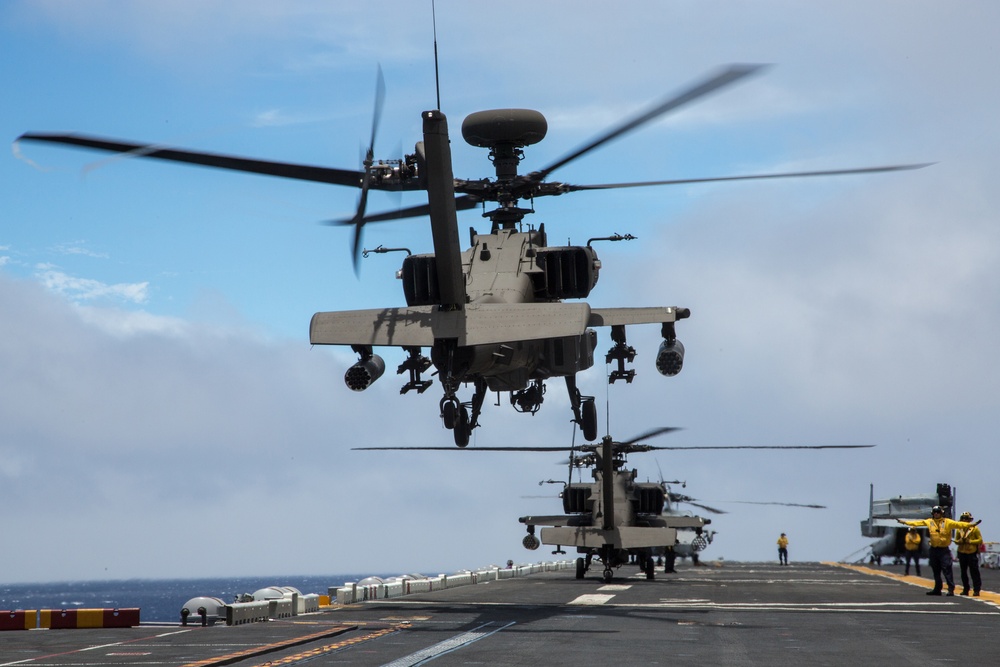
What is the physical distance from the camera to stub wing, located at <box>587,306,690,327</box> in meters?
22.5

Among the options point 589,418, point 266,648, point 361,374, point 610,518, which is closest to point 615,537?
point 610,518

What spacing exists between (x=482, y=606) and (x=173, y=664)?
12304 mm

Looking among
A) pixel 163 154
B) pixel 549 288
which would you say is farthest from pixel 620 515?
pixel 163 154

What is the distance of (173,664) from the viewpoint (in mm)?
14297

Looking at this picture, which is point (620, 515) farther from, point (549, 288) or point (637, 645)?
point (637, 645)

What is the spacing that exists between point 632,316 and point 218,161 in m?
8.71

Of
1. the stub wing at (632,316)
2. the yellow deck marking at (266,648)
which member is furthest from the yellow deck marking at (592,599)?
the yellow deck marking at (266,648)

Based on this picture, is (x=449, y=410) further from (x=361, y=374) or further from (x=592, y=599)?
(x=592, y=599)

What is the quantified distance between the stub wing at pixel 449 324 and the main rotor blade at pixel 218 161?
7.97 feet

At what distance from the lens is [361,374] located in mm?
22938

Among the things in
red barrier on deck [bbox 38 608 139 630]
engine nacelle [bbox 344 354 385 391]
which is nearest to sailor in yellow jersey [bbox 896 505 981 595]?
engine nacelle [bbox 344 354 385 391]

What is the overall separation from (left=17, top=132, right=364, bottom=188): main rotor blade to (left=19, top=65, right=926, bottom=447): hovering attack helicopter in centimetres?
2

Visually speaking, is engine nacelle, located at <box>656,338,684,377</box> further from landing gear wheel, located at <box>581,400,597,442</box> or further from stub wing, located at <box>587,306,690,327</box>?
landing gear wheel, located at <box>581,400,597,442</box>

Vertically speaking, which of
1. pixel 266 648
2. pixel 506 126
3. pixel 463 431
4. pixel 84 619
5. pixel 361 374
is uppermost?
pixel 506 126
